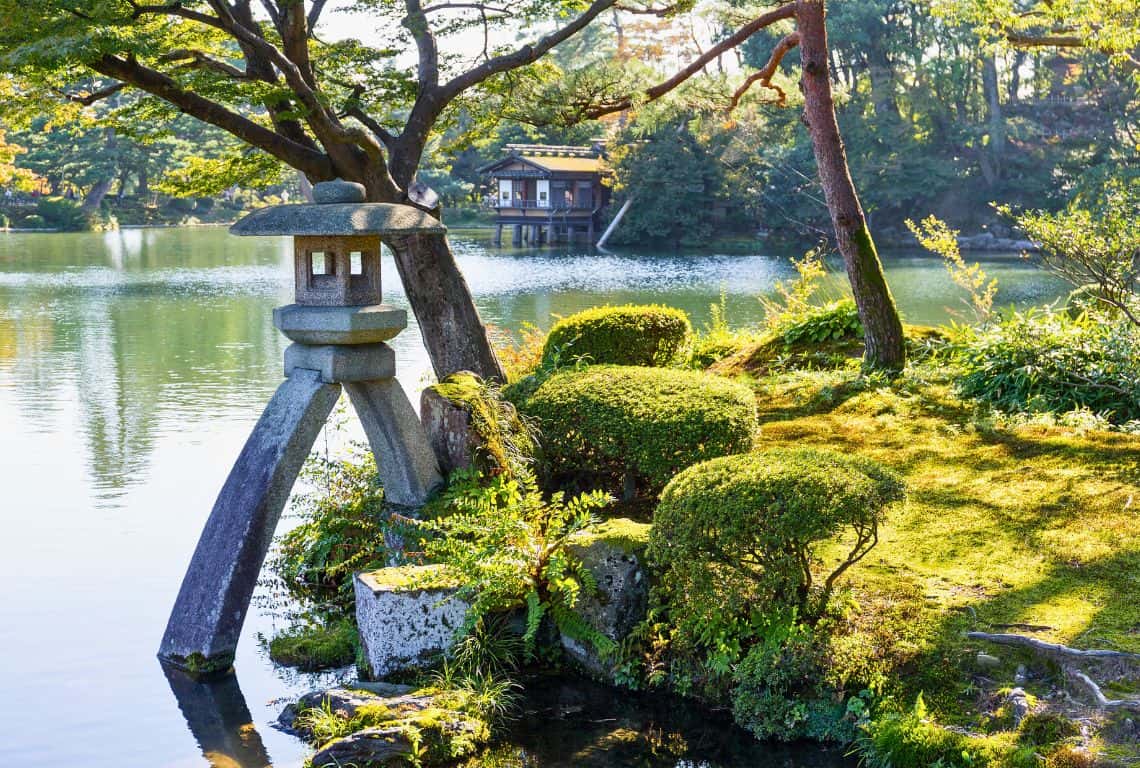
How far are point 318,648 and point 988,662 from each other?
3.28m

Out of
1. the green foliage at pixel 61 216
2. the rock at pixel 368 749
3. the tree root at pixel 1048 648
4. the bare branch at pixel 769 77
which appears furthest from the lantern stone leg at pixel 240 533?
the green foliage at pixel 61 216

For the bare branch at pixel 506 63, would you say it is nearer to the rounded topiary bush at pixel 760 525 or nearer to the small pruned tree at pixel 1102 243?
the small pruned tree at pixel 1102 243

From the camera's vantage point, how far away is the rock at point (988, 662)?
4.68 meters

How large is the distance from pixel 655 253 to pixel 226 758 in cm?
3367

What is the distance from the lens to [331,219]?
5.70 m

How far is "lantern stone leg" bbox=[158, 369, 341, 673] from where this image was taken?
18.7 feet

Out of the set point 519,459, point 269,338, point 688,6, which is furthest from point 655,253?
point 519,459

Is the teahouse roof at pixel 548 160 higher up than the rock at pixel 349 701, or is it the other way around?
the teahouse roof at pixel 548 160

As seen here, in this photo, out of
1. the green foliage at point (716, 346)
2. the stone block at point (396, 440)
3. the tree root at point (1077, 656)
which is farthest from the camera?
the green foliage at point (716, 346)

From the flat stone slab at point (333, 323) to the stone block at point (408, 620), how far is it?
1.31 metres

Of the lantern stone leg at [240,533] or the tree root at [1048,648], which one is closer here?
the tree root at [1048,648]

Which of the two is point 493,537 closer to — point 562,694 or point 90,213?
point 562,694

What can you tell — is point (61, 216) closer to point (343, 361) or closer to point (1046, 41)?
point (1046, 41)

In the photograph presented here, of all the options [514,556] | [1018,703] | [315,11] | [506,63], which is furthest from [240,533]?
[315,11]
